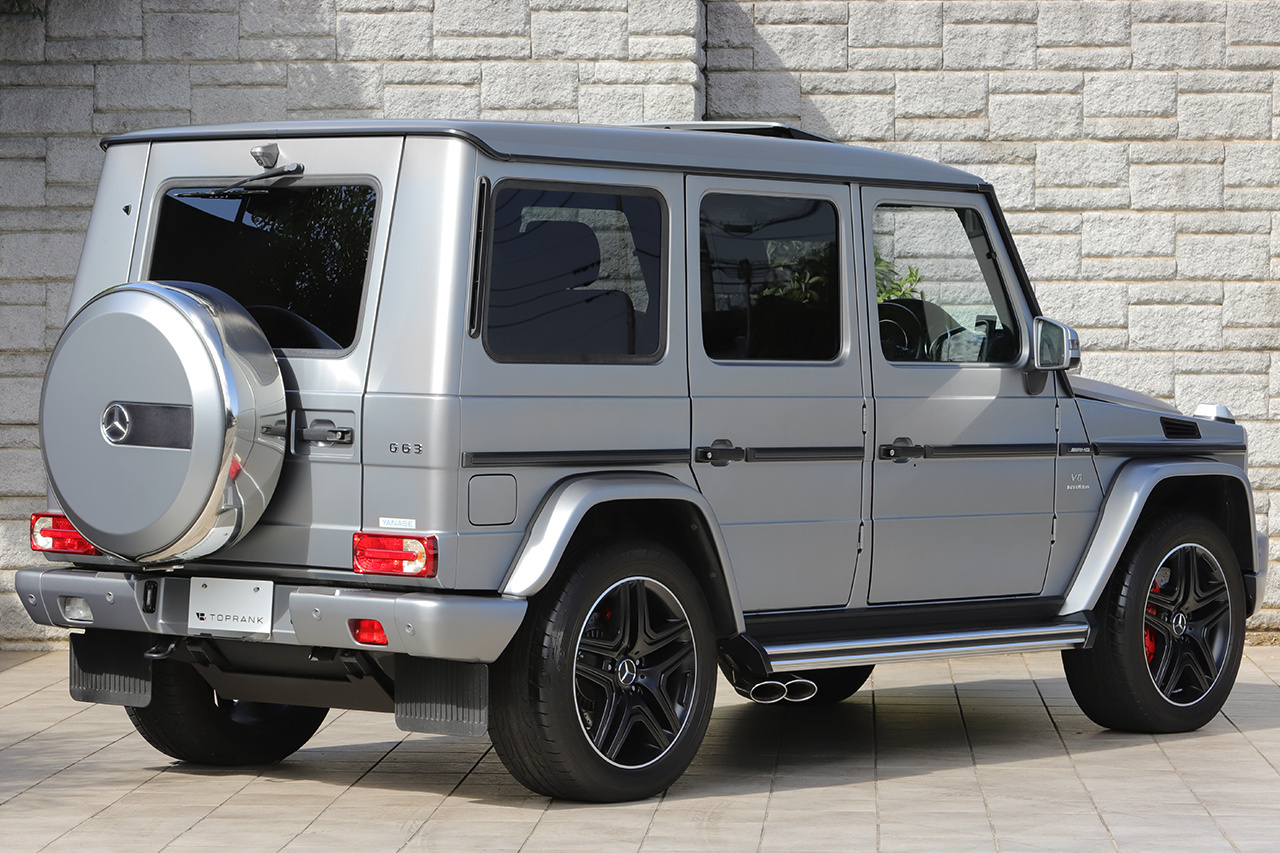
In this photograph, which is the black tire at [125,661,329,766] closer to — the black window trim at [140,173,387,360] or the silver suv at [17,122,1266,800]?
the silver suv at [17,122,1266,800]

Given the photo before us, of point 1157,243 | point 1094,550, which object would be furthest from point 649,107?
point 1094,550

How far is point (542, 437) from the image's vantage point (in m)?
5.90

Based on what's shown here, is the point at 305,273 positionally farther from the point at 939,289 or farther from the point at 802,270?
the point at 939,289

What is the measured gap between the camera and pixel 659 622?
249 inches

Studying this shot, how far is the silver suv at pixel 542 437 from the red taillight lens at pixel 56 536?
0.05 feet

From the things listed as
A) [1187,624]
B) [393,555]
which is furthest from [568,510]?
[1187,624]

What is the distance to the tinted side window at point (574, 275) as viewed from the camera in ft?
19.4

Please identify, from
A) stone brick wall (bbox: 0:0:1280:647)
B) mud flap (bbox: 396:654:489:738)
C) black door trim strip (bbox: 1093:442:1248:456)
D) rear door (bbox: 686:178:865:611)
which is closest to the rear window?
mud flap (bbox: 396:654:489:738)

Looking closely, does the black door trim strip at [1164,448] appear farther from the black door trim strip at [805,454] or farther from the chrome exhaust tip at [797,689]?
the chrome exhaust tip at [797,689]

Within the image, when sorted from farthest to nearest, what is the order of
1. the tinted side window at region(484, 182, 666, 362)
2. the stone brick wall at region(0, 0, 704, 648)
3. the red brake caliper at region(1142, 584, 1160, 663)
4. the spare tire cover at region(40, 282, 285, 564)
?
the stone brick wall at region(0, 0, 704, 648) < the red brake caliper at region(1142, 584, 1160, 663) < the tinted side window at region(484, 182, 666, 362) < the spare tire cover at region(40, 282, 285, 564)

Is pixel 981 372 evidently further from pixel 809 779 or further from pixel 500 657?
pixel 500 657

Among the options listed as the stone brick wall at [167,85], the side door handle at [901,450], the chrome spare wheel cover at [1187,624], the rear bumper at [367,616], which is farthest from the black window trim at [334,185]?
the stone brick wall at [167,85]

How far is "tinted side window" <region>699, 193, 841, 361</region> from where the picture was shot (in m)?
6.49

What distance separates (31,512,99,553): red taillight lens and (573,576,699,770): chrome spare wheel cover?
5.79 feet
